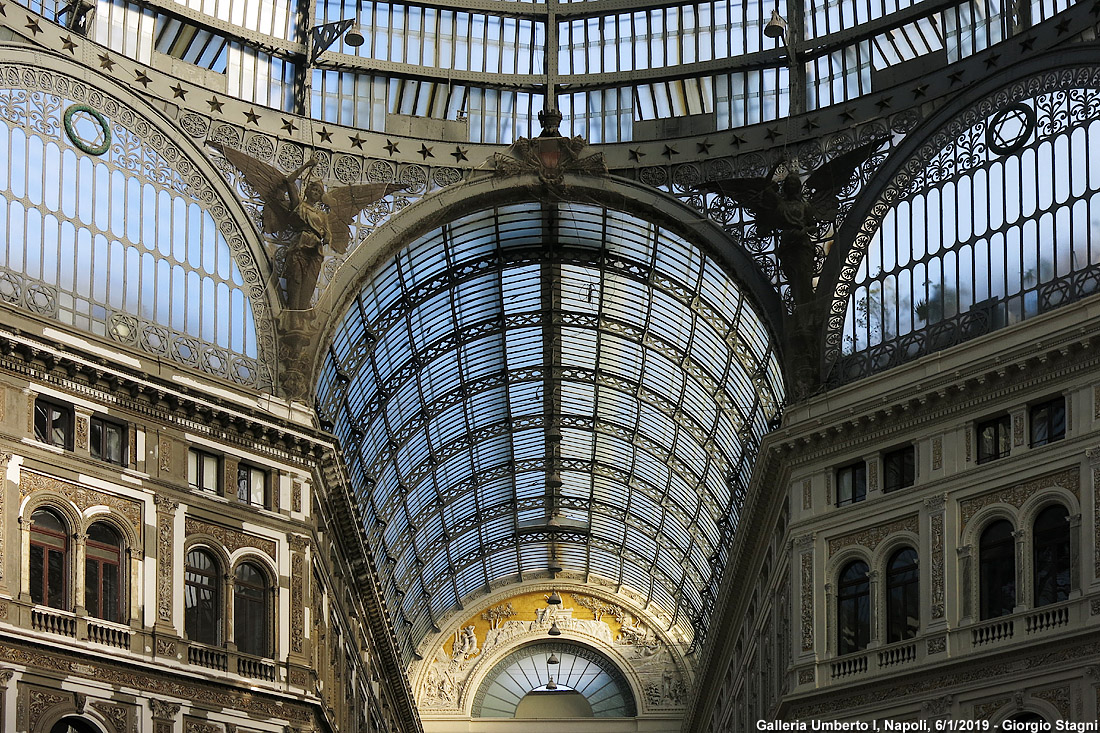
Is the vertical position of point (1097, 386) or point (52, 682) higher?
point (1097, 386)

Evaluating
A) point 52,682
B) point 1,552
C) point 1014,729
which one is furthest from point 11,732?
point 1014,729

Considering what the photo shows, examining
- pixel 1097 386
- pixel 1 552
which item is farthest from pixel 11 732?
pixel 1097 386

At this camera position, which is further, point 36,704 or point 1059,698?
point 36,704

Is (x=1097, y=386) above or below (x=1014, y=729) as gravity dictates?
above

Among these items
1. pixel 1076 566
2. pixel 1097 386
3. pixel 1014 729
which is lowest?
pixel 1014 729

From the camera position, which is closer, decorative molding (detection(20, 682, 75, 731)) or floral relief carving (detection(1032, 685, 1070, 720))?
floral relief carving (detection(1032, 685, 1070, 720))

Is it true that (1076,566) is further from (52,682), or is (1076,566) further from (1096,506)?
(52,682)

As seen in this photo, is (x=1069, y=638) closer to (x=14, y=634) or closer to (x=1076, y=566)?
(x=1076, y=566)

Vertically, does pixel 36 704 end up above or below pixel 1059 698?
above

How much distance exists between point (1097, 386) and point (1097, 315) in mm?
1961

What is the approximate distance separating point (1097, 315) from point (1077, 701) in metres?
10.4

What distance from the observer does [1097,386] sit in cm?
4991

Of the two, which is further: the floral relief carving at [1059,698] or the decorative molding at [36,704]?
the decorative molding at [36,704]

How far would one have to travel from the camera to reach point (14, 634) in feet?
160
